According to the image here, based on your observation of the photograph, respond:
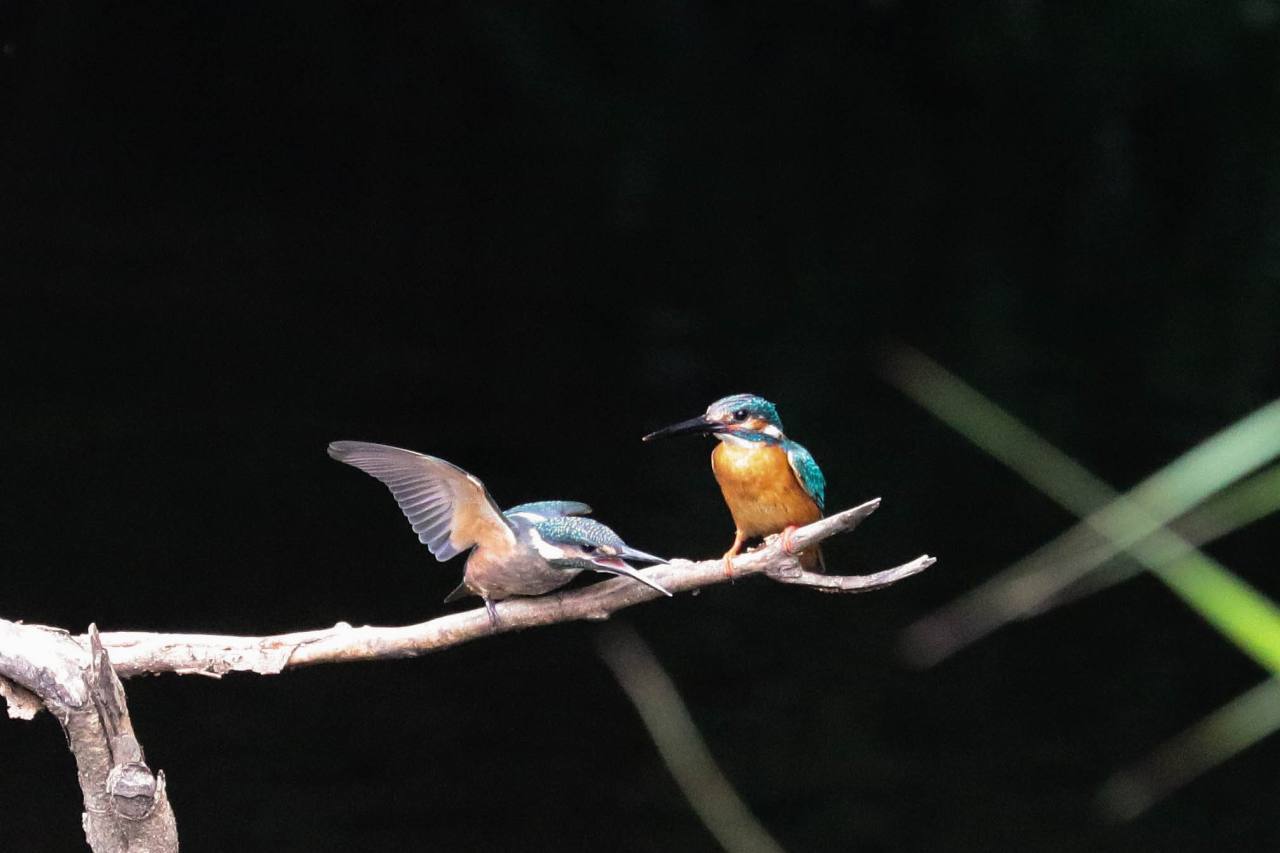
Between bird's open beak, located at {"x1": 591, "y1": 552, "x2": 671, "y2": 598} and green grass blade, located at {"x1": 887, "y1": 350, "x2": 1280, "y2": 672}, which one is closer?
green grass blade, located at {"x1": 887, "y1": 350, "x2": 1280, "y2": 672}

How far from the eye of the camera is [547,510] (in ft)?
5.78

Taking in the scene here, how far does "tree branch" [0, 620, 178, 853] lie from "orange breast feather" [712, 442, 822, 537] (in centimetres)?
89

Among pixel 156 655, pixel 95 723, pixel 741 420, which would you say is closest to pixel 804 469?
pixel 741 420

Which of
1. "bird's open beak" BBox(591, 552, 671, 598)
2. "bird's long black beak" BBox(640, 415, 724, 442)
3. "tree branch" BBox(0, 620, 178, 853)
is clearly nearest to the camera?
"tree branch" BBox(0, 620, 178, 853)

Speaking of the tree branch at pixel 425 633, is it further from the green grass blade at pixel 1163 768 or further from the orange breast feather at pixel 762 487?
the green grass blade at pixel 1163 768

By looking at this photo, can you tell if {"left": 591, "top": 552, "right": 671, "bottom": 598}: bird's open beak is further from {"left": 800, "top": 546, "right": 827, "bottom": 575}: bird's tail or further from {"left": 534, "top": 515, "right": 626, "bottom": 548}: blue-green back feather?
{"left": 800, "top": 546, "right": 827, "bottom": 575}: bird's tail

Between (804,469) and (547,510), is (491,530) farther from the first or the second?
(804,469)

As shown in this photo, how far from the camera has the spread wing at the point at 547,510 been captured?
171cm

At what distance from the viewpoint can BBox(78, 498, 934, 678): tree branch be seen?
4.86 ft

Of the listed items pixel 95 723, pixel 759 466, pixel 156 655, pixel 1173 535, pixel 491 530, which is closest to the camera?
pixel 1173 535

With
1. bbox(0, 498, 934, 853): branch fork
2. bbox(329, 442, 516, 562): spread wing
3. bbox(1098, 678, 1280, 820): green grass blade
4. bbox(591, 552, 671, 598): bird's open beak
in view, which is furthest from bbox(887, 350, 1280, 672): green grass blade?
bbox(1098, 678, 1280, 820): green grass blade

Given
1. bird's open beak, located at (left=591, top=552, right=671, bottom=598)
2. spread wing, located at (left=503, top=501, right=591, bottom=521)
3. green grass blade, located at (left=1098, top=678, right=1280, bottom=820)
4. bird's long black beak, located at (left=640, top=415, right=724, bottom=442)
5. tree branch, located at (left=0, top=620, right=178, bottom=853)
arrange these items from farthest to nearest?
1. green grass blade, located at (left=1098, top=678, right=1280, bottom=820)
2. bird's long black beak, located at (left=640, top=415, right=724, bottom=442)
3. spread wing, located at (left=503, top=501, right=591, bottom=521)
4. bird's open beak, located at (left=591, top=552, right=671, bottom=598)
5. tree branch, located at (left=0, top=620, right=178, bottom=853)

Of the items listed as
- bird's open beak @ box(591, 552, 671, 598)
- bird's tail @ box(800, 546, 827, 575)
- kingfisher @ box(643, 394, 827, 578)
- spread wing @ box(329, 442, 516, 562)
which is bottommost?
bird's open beak @ box(591, 552, 671, 598)

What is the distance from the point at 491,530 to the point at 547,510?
88mm
